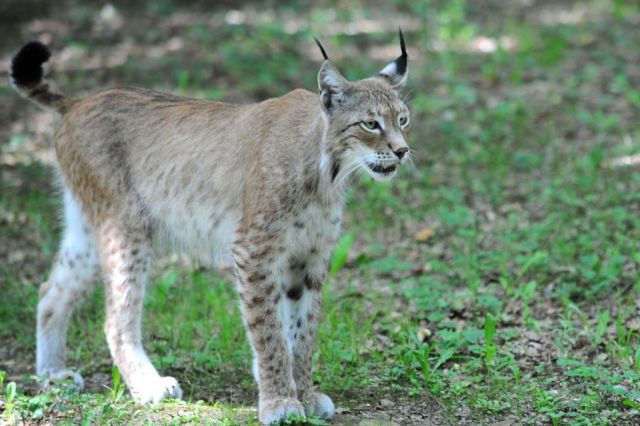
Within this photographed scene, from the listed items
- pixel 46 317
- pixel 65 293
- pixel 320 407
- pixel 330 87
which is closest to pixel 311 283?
pixel 320 407

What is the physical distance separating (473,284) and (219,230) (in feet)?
6.21

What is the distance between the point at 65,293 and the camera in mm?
5402

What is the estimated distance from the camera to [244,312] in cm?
461

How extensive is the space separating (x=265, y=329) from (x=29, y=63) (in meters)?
2.05

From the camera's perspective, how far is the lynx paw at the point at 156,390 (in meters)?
4.78

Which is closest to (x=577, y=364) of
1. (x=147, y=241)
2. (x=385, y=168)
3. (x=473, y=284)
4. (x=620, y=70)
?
(x=473, y=284)

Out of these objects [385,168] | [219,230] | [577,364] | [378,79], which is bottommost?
[577,364]

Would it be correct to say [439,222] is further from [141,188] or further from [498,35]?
[498,35]

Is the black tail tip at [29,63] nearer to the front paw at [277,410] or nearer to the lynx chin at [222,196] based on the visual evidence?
the lynx chin at [222,196]

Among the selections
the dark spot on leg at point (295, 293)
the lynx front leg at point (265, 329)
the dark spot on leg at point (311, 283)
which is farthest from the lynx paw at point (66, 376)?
the dark spot on leg at point (311, 283)

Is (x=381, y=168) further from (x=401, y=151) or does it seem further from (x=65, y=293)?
(x=65, y=293)

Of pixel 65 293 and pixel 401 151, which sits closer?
pixel 401 151

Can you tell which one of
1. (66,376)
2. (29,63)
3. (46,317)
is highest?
(29,63)

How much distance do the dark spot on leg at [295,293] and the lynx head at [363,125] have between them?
646mm
